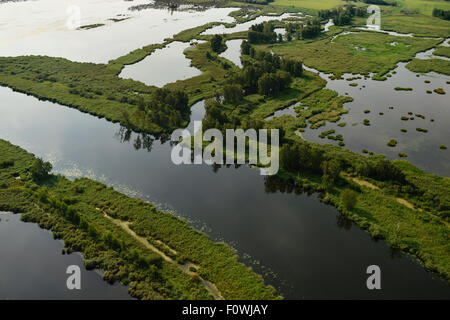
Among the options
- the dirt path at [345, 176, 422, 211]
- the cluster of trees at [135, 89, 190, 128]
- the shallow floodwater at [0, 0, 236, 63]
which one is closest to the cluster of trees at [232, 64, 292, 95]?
the cluster of trees at [135, 89, 190, 128]

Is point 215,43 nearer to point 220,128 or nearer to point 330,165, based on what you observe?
point 220,128

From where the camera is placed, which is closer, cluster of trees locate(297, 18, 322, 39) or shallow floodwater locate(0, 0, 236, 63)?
shallow floodwater locate(0, 0, 236, 63)

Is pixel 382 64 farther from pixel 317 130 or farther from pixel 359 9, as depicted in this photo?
pixel 359 9

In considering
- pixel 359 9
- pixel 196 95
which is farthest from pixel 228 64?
pixel 359 9

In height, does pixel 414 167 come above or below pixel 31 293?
above

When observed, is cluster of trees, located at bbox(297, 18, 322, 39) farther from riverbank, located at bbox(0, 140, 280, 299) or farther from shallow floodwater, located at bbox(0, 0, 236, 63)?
riverbank, located at bbox(0, 140, 280, 299)
